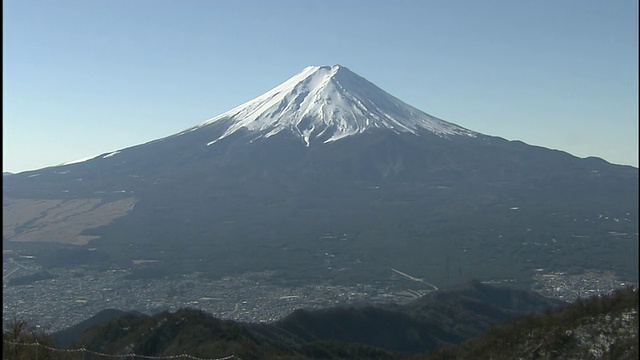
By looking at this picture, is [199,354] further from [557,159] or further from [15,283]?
[557,159]

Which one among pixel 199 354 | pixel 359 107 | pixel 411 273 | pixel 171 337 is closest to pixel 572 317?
pixel 199 354

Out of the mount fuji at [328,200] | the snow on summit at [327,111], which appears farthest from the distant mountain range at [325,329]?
the snow on summit at [327,111]

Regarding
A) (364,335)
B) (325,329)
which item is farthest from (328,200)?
(325,329)

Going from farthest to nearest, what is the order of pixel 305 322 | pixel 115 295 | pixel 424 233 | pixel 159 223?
pixel 159 223 < pixel 424 233 < pixel 115 295 < pixel 305 322

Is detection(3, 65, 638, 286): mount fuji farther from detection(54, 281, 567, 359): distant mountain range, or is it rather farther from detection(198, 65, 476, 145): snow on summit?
detection(54, 281, 567, 359): distant mountain range

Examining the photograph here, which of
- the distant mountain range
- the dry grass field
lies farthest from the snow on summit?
the distant mountain range

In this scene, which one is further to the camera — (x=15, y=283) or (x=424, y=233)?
(x=424, y=233)

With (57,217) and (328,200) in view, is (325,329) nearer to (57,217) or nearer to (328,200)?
(328,200)
